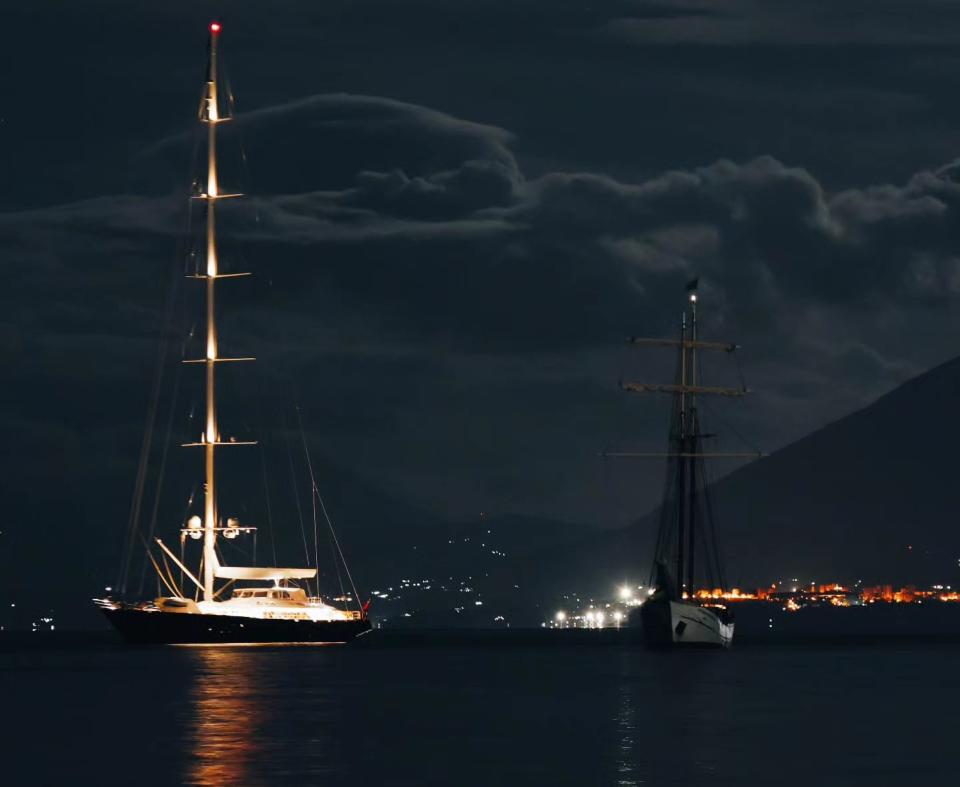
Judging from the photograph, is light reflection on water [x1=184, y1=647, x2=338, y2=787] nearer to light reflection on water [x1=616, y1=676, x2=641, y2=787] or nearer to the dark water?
the dark water

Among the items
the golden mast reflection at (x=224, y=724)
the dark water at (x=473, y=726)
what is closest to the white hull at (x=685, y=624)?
the dark water at (x=473, y=726)

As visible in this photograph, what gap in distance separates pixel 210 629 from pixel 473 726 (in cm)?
8729

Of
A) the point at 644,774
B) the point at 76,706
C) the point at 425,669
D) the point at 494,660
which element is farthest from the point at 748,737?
the point at 494,660

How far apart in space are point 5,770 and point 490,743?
62.0 ft

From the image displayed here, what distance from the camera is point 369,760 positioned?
70125mm

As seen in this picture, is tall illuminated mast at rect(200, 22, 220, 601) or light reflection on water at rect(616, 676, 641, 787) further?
tall illuminated mast at rect(200, 22, 220, 601)

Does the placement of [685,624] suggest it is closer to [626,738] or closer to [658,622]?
[658,622]

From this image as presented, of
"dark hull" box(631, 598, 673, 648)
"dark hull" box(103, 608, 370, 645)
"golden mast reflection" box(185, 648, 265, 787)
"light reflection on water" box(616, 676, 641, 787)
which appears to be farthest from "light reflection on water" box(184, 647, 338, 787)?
"dark hull" box(631, 598, 673, 648)

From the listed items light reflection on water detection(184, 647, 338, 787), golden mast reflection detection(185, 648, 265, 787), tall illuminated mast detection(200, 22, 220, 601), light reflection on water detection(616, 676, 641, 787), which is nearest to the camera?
light reflection on water detection(616, 676, 641, 787)

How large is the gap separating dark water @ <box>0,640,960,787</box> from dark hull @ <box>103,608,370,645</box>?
74.2 ft

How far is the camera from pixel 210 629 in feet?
557

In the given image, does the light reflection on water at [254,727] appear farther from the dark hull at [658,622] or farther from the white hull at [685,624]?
the dark hull at [658,622]

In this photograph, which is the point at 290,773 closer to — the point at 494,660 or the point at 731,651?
the point at 494,660

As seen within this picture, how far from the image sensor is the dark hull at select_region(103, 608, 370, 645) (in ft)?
557
